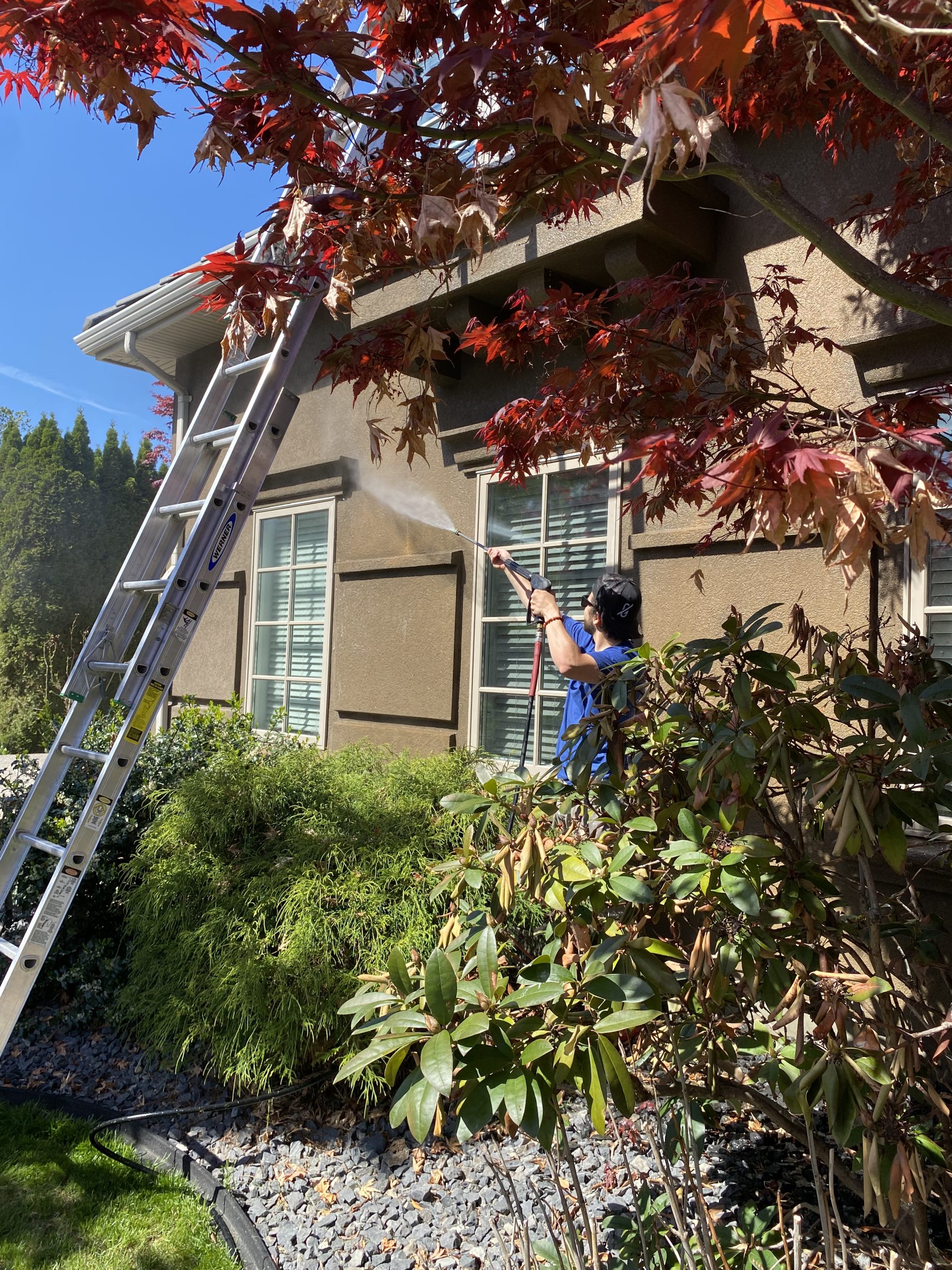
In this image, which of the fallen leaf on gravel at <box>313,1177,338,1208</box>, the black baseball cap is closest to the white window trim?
the black baseball cap

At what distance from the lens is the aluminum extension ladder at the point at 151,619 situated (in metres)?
3.24

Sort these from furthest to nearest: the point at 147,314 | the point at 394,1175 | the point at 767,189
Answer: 1. the point at 147,314
2. the point at 394,1175
3. the point at 767,189

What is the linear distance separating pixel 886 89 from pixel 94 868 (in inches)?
181

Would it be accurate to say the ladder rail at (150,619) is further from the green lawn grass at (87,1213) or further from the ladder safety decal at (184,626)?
the green lawn grass at (87,1213)

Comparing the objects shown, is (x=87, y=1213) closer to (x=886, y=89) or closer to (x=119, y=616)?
(x=119, y=616)

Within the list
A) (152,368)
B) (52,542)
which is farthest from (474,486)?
(52,542)

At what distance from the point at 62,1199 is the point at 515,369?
4219mm

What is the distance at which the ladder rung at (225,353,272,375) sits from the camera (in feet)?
12.8

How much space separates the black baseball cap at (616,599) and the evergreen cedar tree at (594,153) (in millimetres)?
671

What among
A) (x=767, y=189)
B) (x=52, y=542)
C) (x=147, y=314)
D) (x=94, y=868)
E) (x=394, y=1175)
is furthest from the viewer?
(x=52, y=542)

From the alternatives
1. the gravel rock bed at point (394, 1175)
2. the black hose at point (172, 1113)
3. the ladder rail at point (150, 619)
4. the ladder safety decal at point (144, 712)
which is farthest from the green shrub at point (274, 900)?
the ladder safety decal at point (144, 712)

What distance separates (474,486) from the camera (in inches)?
224

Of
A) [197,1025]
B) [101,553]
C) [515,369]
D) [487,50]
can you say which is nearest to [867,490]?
[487,50]

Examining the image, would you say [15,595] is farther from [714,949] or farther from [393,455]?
[714,949]
